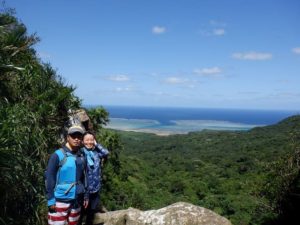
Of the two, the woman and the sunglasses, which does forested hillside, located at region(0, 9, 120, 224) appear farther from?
the sunglasses

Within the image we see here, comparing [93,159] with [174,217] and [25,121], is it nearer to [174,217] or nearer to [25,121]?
[174,217]

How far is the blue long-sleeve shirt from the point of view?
4.04m

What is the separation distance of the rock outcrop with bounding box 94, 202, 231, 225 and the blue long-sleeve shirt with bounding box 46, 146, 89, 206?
1.23 meters

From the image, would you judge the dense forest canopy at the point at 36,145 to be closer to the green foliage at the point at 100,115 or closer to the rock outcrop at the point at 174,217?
the green foliage at the point at 100,115

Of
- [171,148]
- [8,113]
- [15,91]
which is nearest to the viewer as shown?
[8,113]

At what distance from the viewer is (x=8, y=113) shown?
6.21 m

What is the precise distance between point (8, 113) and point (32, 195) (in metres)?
1.39

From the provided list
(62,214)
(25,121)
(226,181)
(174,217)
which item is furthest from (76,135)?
(226,181)

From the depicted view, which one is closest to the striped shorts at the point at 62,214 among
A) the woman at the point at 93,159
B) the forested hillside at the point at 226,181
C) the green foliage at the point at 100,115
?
the woman at the point at 93,159

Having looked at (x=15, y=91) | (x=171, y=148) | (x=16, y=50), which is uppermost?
(x=16, y=50)

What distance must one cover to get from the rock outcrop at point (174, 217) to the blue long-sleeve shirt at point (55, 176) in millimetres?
1226

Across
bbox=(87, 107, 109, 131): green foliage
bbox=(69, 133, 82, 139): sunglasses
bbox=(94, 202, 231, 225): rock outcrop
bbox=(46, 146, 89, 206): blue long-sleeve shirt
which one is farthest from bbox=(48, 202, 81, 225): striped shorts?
bbox=(87, 107, 109, 131): green foliage

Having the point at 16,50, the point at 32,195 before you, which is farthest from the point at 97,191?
the point at 16,50

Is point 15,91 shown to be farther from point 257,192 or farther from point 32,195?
point 257,192
